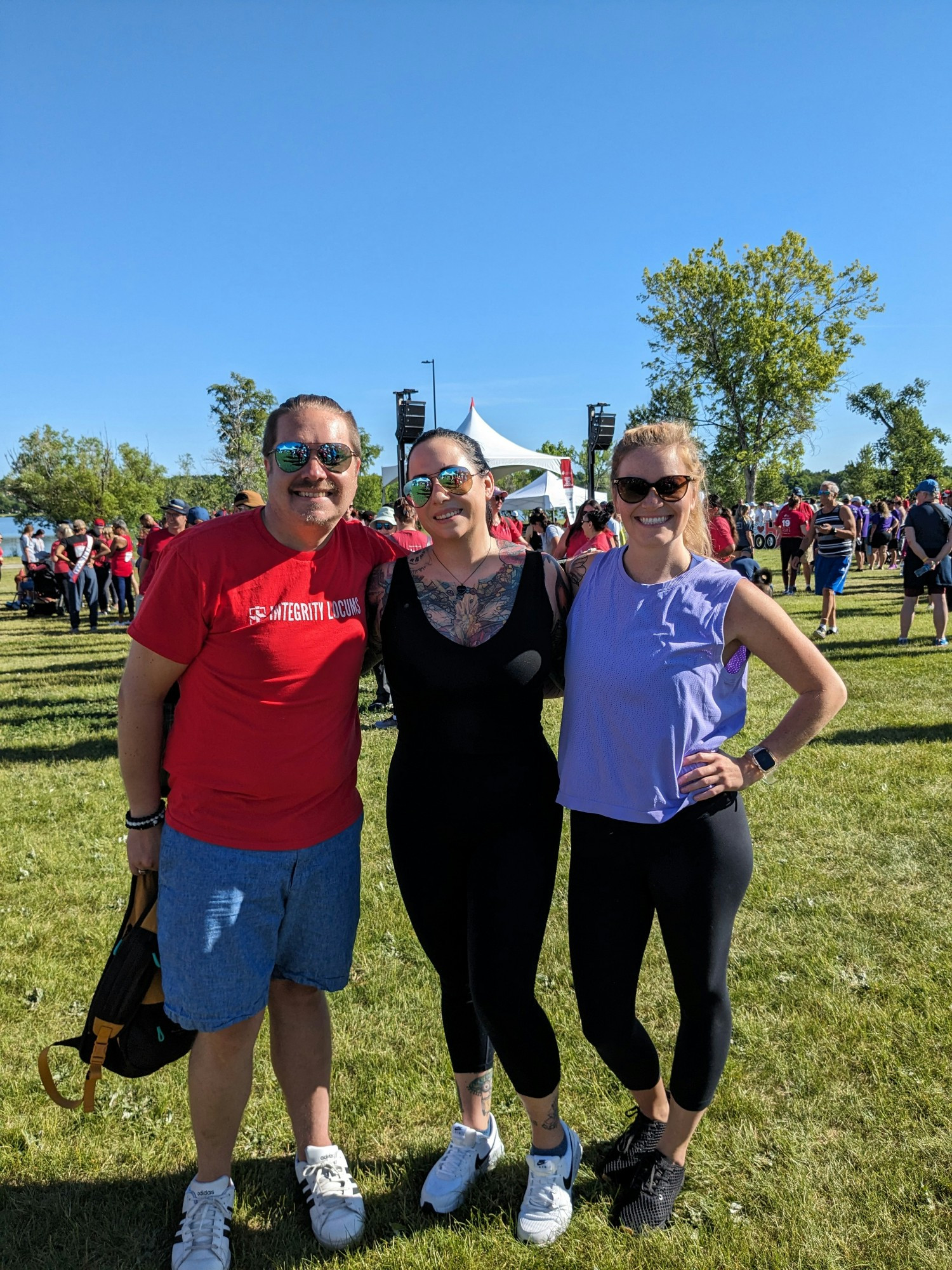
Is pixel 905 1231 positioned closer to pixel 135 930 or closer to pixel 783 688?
pixel 135 930

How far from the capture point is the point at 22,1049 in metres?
3.35

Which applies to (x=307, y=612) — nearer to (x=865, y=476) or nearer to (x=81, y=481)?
(x=81, y=481)

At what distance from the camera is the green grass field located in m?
2.37

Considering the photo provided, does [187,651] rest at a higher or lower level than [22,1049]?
higher

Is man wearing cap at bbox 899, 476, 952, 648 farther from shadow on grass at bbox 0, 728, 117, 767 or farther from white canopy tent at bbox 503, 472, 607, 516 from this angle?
white canopy tent at bbox 503, 472, 607, 516

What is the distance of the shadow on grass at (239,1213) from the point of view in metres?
2.36

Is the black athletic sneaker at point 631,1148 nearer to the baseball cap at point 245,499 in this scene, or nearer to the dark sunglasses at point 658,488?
the dark sunglasses at point 658,488

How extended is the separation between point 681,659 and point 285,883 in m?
1.20

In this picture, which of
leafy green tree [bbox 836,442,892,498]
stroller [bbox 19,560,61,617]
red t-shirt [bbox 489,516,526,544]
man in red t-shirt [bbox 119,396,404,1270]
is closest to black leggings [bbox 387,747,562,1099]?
man in red t-shirt [bbox 119,396,404,1270]

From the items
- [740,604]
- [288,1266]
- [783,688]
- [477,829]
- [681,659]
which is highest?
[740,604]

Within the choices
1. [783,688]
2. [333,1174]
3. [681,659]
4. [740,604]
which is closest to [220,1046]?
[333,1174]

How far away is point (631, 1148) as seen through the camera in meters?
2.56

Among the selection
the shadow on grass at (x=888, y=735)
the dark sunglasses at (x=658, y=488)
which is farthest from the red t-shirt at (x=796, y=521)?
the dark sunglasses at (x=658, y=488)

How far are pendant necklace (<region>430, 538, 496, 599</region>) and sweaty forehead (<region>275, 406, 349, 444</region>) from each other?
16.8 inches
